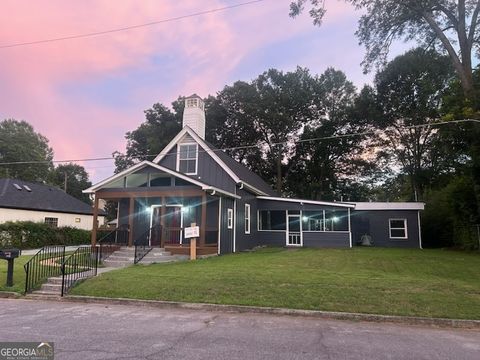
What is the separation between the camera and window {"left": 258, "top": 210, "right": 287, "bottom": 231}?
24.0 metres

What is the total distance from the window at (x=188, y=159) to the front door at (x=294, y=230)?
7.04 meters

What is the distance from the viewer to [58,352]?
5266mm

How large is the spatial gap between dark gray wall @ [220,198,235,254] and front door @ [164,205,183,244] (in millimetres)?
2170

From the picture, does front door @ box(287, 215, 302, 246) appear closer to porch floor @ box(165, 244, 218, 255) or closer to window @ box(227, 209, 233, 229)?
window @ box(227, 209, 233, 229)

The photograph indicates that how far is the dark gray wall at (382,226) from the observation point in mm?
25392

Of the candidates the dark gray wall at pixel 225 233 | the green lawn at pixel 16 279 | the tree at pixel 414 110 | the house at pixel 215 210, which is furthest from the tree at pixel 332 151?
the green lawn at pixel 16 279

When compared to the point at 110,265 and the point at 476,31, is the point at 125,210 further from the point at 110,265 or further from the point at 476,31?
the point at 476,31

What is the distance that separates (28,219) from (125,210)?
33.0 ft

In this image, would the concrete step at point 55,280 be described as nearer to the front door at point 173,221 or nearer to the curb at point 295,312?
the curb at point 295,312

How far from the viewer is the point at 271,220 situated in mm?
24375

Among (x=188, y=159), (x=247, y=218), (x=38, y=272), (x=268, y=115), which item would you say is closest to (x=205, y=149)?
(x=188, y=159)

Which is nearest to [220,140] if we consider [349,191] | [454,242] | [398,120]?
[349,191]

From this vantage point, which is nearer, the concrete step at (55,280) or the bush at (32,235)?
the concrete step at (55,280)

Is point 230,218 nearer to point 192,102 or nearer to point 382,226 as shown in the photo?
point 192,102
